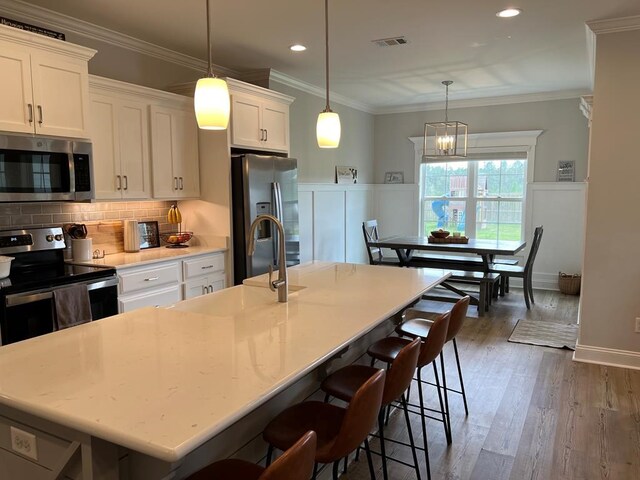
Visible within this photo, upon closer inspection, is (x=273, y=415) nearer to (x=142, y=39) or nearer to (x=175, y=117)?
(x=175, y=117)

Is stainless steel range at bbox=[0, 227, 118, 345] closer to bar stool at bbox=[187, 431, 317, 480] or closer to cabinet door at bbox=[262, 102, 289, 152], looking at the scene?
bar stool at bbox=[187, 431, 317, 480]

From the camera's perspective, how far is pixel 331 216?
652 cm

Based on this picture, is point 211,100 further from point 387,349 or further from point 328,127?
point 387,349

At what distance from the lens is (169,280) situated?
3.74m

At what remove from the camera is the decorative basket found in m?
6.19

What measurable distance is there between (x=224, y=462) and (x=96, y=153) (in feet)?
8.95

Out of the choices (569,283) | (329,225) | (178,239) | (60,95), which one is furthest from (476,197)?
(60,95)

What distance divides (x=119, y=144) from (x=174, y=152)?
546mm

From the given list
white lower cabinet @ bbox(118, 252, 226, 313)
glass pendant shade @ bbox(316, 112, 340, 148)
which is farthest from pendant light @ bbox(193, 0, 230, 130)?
white lower cabinet @ bbox(118, 252, 226, 313)

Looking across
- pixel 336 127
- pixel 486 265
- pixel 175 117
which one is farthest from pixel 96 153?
pixel 486 265

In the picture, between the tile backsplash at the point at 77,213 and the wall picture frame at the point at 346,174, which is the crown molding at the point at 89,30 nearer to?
the tile backsplash at the point at 77,213

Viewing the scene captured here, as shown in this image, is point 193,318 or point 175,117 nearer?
point 193,318

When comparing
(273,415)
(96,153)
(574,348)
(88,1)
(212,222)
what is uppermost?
(88,1)

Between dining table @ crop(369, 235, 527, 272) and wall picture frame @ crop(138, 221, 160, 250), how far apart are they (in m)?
2.69
